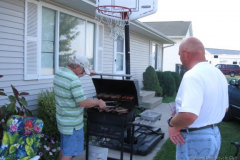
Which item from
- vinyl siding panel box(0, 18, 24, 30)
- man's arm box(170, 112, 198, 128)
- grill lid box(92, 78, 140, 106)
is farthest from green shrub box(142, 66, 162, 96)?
man's arm box(170, 112, 198, 128)

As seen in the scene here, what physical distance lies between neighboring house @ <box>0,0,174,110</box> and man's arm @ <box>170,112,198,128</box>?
375cm

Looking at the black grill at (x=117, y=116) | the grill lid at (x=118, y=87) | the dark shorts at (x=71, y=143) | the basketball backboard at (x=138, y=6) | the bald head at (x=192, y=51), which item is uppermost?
the basketball backboard at (x=138, y=6)

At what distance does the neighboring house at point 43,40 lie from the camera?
489 cm

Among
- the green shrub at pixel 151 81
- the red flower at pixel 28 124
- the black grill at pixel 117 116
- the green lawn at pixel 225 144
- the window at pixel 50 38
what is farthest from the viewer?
the green shrub at pixel 151 81

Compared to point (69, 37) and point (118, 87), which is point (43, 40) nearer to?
point (69, 37)

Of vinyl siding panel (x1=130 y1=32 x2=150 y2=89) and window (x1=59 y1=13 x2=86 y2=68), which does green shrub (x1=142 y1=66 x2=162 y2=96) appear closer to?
vinyl siding panel (x1=130 y1=32 x2=150 y2=89)

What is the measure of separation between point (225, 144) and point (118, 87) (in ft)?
9.71

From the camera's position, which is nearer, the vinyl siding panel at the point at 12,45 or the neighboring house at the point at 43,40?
the vinyl siding panel at the point at 12,45

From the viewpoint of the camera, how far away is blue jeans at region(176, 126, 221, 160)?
2.23 metres

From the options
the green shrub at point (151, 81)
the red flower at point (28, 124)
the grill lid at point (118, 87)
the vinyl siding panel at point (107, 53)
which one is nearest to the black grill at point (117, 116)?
the grill lid at point (118, 87)

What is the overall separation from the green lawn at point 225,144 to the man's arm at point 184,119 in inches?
99.6

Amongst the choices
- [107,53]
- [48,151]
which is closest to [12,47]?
[48,151]

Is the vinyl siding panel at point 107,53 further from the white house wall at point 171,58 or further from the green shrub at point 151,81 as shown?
the white house wall at point 171,58

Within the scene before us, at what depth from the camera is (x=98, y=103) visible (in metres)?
3.32
